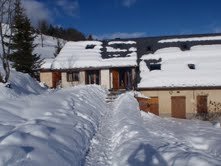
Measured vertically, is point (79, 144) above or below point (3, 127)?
below

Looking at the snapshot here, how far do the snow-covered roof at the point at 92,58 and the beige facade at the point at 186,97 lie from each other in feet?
11.5

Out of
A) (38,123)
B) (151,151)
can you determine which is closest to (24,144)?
(38,123)

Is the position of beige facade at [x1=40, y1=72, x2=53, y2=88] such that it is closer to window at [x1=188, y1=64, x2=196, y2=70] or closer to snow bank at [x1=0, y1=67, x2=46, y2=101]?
snow bank at [x1=0, y1=67, x2=46, y2=101]

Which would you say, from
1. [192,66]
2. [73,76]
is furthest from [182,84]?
[73,76]

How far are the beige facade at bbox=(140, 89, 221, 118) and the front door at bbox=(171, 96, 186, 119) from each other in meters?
0.24

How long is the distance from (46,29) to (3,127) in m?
98.7

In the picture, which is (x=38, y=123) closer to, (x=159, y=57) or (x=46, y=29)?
(x=159, y=57)

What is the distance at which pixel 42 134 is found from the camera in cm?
732

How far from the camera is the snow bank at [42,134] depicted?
596 centimetres

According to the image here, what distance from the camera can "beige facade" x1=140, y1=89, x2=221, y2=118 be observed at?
2753cm

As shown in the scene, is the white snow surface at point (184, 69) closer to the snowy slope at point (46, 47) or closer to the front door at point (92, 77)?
the front door at point (92, 77)

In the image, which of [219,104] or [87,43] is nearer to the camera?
[219,104]

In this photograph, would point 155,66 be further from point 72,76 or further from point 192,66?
point 72,76

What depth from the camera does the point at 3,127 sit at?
23.6 ft
